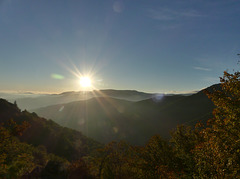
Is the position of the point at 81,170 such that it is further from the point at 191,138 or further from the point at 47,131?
the point at 47,131

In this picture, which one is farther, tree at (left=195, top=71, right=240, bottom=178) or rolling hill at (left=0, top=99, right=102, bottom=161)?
rolling hill at (left=0, top=99, right=102, bottom=161)

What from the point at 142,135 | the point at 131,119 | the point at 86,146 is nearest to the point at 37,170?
the point at 86,146

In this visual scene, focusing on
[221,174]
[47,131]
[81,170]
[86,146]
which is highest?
[221,174]

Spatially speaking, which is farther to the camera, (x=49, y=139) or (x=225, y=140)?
(x=49, y=139)

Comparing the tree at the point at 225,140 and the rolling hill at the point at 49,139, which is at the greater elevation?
the tree at the point at 225,140

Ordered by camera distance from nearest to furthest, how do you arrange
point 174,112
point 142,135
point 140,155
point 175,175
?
point 175,175
point 140,155
point 142,135
point 174,112

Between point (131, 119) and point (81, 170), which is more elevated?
point (81, 170)

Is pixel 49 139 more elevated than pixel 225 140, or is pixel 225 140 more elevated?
pixel 225 140

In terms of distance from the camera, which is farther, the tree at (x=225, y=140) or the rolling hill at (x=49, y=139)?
the rolling hill at (x=49, y=139)

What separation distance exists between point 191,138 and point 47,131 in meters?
88.6

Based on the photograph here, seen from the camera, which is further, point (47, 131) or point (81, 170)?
point (47, 131)

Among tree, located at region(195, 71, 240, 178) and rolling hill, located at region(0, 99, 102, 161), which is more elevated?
tree, located at region(195, 71, 240, 178)

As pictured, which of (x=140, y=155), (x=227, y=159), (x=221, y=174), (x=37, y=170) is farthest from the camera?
(x=140, y=155)

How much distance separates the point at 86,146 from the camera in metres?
83.4
